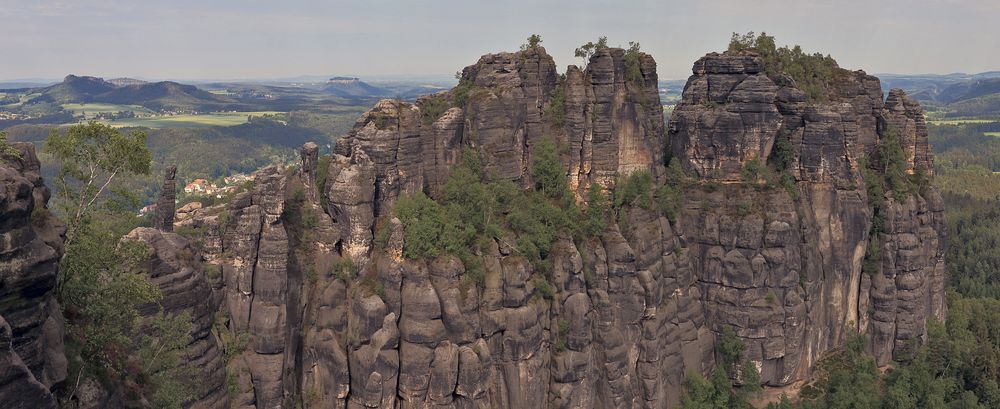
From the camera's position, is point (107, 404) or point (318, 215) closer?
point (107, 404)

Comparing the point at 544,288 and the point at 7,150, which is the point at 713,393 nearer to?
the point at 544,288

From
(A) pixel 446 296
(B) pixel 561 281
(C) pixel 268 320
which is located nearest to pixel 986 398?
(B) pixel 561 281

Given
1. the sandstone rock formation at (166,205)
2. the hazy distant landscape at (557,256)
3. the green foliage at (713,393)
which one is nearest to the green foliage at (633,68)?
the hazy distant landscape at (557,256)

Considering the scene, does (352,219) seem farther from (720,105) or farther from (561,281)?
(720,105)

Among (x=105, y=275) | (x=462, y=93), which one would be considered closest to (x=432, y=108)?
(x=462, y=93)

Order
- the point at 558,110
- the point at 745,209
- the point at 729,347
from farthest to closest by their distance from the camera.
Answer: the point at 745,209
the point at 729,347
the point at 558,110

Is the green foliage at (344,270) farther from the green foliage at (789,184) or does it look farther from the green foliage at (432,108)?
the green foliage at (789,184)
